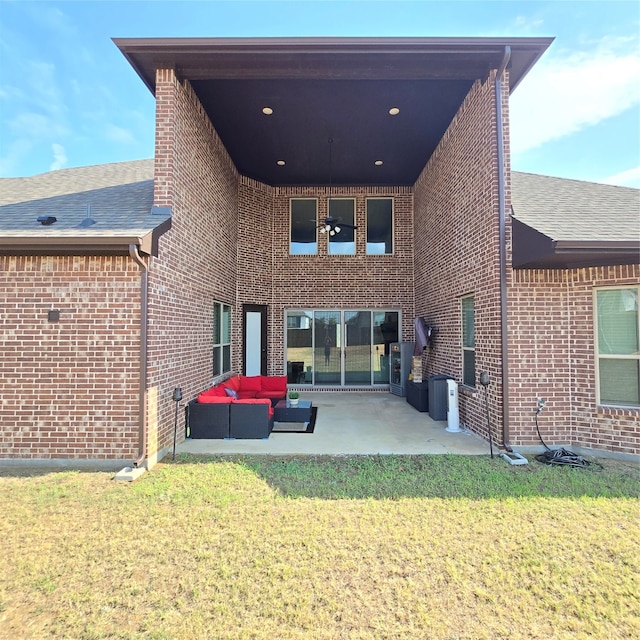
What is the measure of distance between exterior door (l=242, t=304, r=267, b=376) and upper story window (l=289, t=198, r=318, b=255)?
6.85 ft

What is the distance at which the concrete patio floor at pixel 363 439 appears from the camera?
16.6ft

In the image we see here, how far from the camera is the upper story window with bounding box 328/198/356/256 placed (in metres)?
10.2

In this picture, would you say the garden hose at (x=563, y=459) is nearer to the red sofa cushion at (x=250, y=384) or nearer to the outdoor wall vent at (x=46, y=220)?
the red sofa cushion at (x=250, y=384)

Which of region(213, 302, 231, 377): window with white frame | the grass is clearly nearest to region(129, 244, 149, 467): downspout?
the grass

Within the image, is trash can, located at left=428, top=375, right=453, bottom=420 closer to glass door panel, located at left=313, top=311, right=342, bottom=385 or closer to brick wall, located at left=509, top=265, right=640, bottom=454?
brick wall, located at left=509, top=265, right=640, bottom=454

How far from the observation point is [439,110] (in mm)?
6594

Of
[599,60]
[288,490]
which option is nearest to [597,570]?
[288,490]

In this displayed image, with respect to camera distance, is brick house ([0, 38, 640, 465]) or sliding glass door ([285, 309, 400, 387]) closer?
brick house ([0, 38, 640, 465])

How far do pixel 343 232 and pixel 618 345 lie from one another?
7.10 meters

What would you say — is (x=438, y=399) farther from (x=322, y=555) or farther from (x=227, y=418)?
(x=322, y=555)

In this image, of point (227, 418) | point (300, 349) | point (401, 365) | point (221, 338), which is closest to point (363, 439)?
point (227, 418)

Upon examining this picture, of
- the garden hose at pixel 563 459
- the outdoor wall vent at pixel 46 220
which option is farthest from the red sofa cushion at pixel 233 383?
the garden hose at pixel 563 459

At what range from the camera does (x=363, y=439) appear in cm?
558

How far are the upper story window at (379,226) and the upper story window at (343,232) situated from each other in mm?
485
